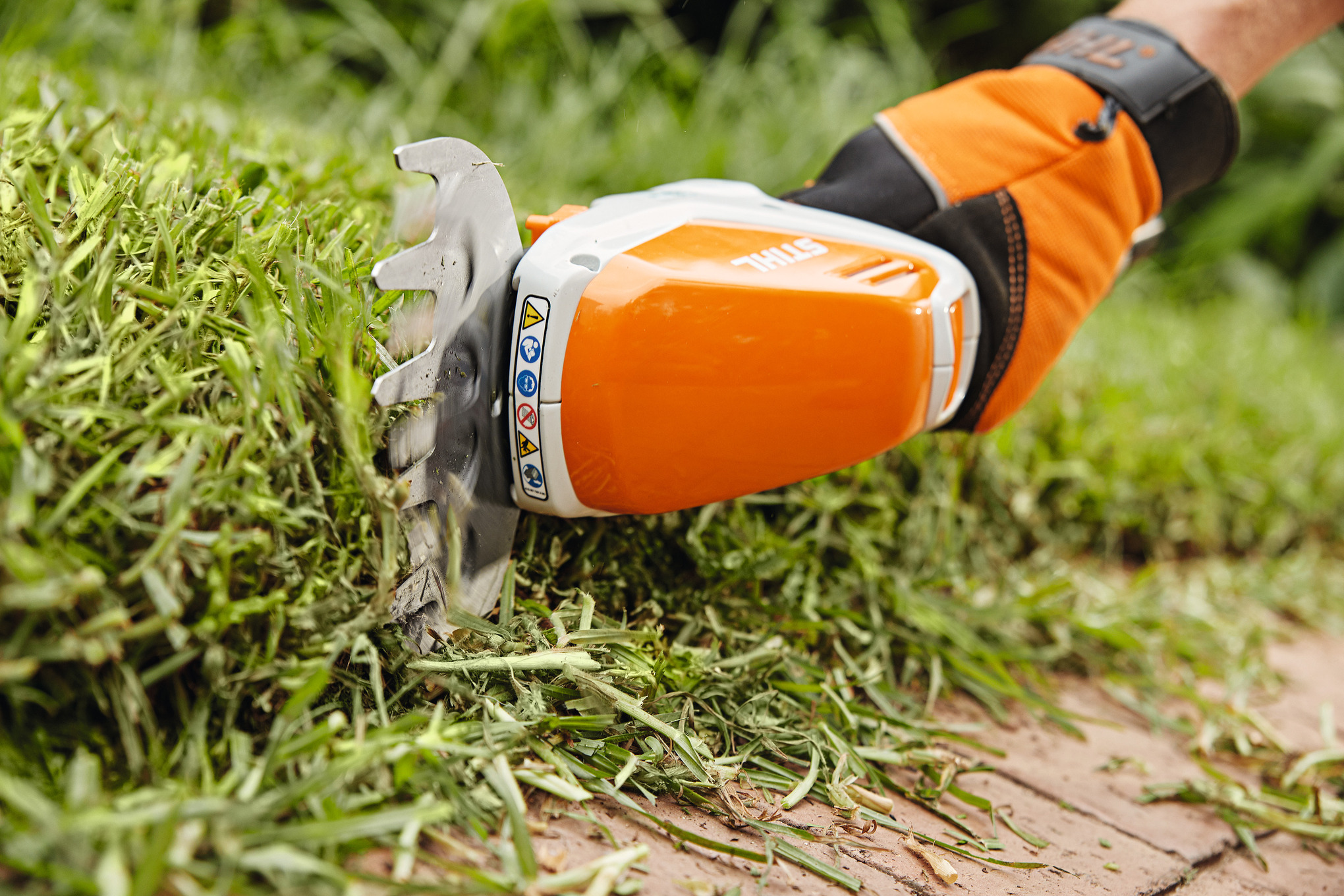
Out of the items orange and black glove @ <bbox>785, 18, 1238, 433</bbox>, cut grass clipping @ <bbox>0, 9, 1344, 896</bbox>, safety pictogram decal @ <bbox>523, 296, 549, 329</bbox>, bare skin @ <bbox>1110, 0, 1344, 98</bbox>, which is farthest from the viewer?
bare skin @ <bbox>1110, 0, 1344, 98</bbox>

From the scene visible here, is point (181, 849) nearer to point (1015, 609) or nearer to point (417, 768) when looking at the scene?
point (417, 768)

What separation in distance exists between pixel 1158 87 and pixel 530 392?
3.42ft

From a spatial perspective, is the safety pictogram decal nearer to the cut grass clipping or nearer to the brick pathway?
the cut grass clipping

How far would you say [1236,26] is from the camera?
54.4 inches

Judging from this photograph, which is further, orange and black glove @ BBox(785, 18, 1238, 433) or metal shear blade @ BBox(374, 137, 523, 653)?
orange and black glove @ BBox(785, 18, 1238, 433)

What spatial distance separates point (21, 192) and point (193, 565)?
465 millimetres

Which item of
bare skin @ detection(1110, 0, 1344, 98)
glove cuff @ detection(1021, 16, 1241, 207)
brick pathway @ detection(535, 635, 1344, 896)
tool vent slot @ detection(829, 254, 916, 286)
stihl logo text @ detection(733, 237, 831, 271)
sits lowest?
brick pathway @ detection(535, 635, 1344, 896)

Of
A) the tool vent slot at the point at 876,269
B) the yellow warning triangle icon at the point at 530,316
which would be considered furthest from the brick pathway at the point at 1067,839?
the tool vent slot at the point at 876,269

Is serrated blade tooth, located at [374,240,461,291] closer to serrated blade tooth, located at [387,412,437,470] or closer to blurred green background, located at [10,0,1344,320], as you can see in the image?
serrated blade tooth, located at [387,412,437,470]

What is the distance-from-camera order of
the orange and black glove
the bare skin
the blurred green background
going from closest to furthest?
1. the orange and black glove
2. the bare skin
3. the blurred green background

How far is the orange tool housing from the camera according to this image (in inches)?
36.6

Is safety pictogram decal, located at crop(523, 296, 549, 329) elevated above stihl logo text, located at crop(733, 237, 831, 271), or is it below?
below

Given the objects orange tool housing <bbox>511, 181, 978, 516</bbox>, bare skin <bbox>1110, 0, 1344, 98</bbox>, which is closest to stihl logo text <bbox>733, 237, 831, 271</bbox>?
orange tool housing <bbox>511, 181, 978, 516</bbox>

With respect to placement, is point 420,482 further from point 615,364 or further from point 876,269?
point 876,269
